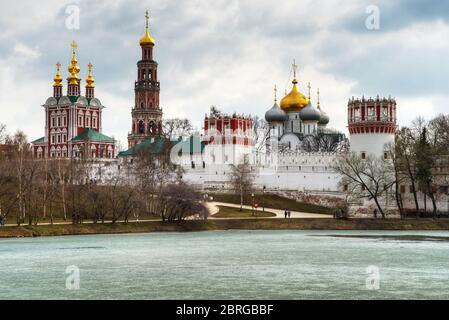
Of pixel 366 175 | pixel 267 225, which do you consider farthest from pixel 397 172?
pixel 267 225

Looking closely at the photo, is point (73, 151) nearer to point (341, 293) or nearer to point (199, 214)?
point (199, 214)

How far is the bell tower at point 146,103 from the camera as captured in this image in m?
112

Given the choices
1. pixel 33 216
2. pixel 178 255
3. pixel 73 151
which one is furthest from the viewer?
pixel 73 151

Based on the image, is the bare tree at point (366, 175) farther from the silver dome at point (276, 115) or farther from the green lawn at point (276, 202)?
the silver dome at point (276, 115)

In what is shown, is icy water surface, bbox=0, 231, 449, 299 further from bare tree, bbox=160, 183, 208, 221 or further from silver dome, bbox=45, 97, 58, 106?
silver dome, bbox=45, 97, 58, 106

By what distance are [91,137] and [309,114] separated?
29.5m

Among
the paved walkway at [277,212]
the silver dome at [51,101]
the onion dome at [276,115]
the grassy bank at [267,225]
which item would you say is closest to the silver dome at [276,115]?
the onion dome at [276,115]

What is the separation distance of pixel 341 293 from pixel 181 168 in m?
62.5

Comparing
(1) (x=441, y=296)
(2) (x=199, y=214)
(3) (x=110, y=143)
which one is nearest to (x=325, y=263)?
(1) (x=441, y=296)

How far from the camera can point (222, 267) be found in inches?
1396

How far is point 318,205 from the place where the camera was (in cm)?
8138

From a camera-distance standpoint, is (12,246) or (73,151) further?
(73,151)

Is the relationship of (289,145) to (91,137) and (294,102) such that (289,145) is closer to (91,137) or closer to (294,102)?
(294,102)

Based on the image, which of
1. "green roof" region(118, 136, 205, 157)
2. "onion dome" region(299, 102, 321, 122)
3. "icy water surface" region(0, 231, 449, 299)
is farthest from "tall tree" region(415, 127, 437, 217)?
"onion dome" region(299, 102, 321, 122)
